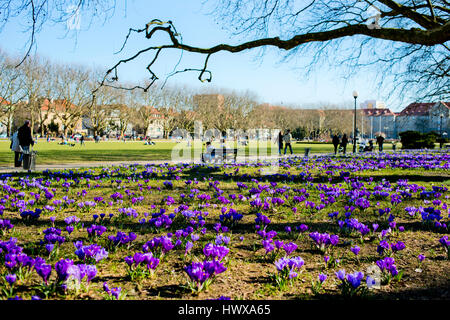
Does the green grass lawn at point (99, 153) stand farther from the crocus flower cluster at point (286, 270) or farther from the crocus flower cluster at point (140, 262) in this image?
the crocus flower cluster at point (286, 270)

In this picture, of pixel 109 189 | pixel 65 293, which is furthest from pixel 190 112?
pixel 65 293

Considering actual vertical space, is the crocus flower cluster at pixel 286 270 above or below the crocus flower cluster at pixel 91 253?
below

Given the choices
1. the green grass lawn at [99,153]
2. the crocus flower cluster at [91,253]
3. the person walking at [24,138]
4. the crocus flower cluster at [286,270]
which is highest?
the person walking at [24,138]

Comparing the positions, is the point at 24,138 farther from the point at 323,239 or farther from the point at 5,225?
the point at 323,239

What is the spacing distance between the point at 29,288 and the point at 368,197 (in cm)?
516

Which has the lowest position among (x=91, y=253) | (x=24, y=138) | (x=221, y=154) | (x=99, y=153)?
(x=91, y=253)

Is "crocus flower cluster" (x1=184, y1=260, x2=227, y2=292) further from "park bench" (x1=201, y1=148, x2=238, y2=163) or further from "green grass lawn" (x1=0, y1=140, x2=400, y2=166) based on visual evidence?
"green grass lawn" (x1=0, y1=140, x2=400, y2=166)

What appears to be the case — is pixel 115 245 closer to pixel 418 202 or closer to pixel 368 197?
pixel 368 197

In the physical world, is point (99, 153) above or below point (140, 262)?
above

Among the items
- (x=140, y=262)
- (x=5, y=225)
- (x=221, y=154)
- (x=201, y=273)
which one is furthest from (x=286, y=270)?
(x=221, y=154)

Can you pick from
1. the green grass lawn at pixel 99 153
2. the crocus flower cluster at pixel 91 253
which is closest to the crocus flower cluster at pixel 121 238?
the crocus flower cluster at pixel 91 253

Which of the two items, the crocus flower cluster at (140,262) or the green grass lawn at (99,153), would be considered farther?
the green grass lawn at (99,153)

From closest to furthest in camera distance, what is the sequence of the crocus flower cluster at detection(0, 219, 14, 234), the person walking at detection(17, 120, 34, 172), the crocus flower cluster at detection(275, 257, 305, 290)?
the crocus flower cluster at detection(275, 257, 305, 290) → the crocus flower cluster at detection(0, 219, 14, 234) → the person walking at detection(17, 120, 34, 172)

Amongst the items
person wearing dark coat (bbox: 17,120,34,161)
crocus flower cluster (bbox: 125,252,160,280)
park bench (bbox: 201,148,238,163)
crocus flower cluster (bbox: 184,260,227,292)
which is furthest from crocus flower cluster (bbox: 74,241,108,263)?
park bench (bbox: 201,148,238,163)
